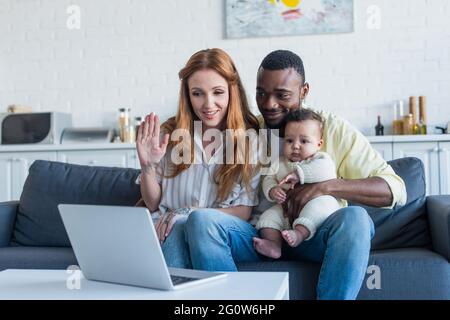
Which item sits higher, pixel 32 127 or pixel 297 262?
pixel 32 127

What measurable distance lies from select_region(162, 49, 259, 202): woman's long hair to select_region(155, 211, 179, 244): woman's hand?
7.1 inches

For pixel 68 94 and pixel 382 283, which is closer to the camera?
pixel 382 283

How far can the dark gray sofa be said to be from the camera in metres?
1.96

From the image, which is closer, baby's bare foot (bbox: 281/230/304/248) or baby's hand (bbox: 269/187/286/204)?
baby's bare foot (bbox: 281/230/304/248)

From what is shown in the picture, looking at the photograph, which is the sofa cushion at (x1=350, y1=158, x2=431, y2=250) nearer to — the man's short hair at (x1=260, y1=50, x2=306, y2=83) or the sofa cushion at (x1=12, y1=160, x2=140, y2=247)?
the man's short hair at (x1=260, y1=50, x2=306, y2=83)

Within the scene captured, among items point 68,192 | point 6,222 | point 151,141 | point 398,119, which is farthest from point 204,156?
point 398,119

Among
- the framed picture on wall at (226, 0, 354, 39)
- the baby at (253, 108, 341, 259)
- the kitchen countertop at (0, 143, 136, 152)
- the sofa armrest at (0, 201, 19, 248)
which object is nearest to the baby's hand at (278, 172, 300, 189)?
the baby at (253, 108, 341, 259)

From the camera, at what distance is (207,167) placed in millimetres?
2143

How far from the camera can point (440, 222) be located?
2.11 metres

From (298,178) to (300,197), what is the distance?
8 centimetres

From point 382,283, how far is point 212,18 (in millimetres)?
3241

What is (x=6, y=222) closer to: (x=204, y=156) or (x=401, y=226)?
(x=204, y=156)

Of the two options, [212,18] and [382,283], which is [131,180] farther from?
[212,18]
